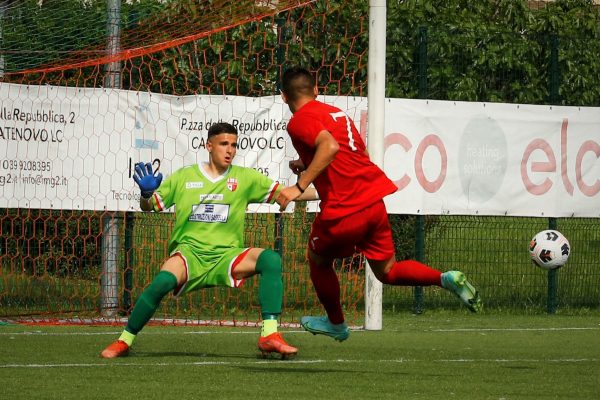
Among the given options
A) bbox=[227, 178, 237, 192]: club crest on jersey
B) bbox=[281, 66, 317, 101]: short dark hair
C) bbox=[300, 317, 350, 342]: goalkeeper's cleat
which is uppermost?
bbox=[281, 66, 317, 101]: short dark hair

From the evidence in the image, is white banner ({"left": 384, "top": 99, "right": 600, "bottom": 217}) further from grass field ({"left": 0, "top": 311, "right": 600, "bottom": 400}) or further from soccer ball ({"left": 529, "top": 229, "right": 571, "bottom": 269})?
grass field ({"left": 0, "top": 311, "right": 600, "bottom": 400})

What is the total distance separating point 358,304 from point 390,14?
3.29 m

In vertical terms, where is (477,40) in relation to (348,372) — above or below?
above

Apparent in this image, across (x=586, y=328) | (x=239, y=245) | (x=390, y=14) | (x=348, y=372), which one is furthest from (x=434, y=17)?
(x=348, y=372)

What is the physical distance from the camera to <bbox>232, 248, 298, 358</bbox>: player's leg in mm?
8125

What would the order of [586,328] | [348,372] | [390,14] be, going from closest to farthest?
[348,372] < [586,328] < [390,14]

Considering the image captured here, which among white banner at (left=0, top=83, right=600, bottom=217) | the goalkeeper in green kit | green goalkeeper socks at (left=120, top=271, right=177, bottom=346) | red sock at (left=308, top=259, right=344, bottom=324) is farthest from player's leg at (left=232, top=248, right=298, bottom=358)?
white banner at (left=0, top=83, right=600, bottom=217)

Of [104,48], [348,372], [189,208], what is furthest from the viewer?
[104,48]

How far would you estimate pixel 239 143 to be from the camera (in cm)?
1179

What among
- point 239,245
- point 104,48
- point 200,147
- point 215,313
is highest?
point 104,48

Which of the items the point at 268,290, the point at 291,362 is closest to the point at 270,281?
the point at 268,290

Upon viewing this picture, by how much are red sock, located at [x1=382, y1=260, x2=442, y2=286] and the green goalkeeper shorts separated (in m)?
1.14

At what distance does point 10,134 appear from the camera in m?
11.4

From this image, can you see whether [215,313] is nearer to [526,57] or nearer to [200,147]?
[200,147]
